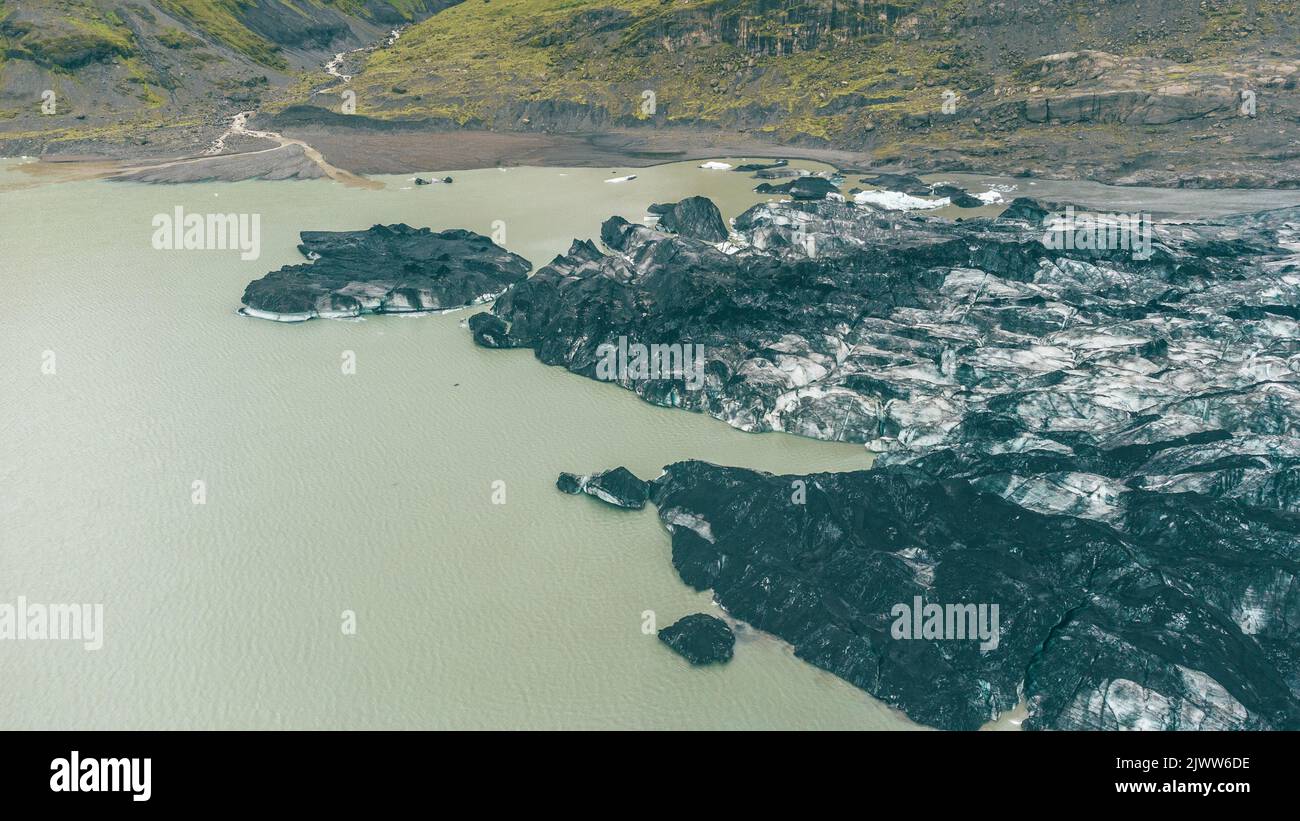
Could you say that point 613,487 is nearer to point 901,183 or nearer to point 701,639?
point 701,639

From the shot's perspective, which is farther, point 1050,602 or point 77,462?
point 77,462

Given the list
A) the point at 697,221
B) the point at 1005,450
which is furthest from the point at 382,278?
the point at 1005,450

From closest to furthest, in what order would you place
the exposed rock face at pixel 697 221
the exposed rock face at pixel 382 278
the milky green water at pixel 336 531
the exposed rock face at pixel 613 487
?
the milky green water at pixel 336 531 → the exposed rock face at pixel 613 487 → the exposed rock face at pixel 382 278 → the exposed rock face at pixel 697 221

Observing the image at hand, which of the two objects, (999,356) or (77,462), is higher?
(999,356)

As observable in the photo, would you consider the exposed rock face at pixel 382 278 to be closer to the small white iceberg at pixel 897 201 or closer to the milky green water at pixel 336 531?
the milky green water at pixel 336 531

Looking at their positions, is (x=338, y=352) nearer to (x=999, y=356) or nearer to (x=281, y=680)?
(x=281, y=680)

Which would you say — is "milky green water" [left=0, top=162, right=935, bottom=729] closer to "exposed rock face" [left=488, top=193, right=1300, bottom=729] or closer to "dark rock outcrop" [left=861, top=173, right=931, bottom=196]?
"exposed rock face" [left=488, top=193, right=1300, bottom=729]

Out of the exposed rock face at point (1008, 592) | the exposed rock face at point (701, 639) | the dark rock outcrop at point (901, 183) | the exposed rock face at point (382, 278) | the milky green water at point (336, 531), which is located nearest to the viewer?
the exposed rock face at point (1008, 592)

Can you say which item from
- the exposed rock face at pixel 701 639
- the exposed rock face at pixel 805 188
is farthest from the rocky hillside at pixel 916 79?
the exposed rock face at pixel 701 639

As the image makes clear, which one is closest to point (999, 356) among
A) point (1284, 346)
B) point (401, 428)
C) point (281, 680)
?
point (1284, 346)
